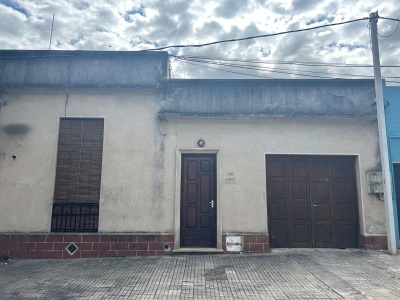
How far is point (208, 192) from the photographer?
7023 mm

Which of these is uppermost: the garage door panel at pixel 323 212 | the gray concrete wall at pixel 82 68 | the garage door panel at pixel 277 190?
the gray concrete wall at pixel 82 68

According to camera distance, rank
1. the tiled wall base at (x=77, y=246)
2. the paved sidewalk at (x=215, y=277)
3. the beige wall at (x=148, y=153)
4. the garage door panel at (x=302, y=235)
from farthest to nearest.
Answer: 1. the garage door panel at (x=302, y=235)
2. the beige wall at (x=148, y=153)
3. the tiled wall base at (x=77, y=246)
4. the paved sidewalk at (x=215, y=277)

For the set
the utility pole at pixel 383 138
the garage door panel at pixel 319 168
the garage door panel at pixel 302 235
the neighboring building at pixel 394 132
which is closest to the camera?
the utility pole at pixel 383 138

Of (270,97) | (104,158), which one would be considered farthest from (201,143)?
(104,158)

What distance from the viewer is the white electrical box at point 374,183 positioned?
681 cm

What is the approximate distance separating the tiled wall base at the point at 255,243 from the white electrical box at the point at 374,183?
2.96 m

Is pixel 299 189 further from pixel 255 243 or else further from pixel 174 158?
pixel 174 158

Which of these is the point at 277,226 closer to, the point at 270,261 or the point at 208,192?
the point at 270,261

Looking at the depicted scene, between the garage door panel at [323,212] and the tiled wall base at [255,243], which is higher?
the garage door panel at [323,212]

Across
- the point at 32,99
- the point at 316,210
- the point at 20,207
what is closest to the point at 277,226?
the point at 316,210

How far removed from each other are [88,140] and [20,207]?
2.36 metres

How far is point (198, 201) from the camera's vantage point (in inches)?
275

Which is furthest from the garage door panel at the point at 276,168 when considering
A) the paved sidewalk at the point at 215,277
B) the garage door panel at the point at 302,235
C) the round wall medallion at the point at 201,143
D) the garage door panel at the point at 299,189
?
the paved sidewalk at the point at 215,277

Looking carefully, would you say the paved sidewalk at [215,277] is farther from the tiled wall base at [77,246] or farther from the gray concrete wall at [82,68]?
the gray concrete wall at [82,68]
